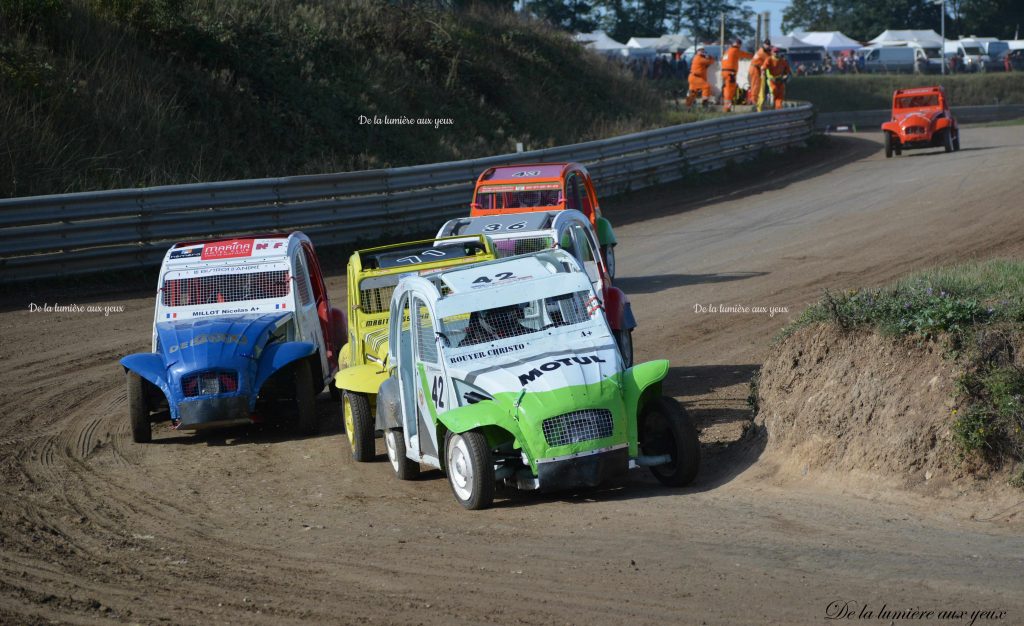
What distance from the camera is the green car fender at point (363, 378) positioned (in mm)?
9828

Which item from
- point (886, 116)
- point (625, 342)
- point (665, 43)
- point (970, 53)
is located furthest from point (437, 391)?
point (970, 53)

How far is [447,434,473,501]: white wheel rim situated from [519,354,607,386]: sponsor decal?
0.62 meters

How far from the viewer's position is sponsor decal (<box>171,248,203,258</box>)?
1207 cm

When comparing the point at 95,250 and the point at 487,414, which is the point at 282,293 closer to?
the point at 487,414

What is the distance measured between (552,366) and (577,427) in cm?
56

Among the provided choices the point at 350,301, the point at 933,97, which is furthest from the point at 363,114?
the point at 350,301

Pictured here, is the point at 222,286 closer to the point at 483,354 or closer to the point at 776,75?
the point at 483,354

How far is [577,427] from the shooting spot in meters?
7.74

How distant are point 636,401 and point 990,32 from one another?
291 ft

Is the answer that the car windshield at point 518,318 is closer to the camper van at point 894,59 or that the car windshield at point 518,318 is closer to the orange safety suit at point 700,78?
the orange safety suit at point 700,78

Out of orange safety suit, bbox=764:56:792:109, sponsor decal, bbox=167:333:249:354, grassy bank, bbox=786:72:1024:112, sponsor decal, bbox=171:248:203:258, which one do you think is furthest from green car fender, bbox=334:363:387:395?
grassy bank, bbox=786:72:1024:112

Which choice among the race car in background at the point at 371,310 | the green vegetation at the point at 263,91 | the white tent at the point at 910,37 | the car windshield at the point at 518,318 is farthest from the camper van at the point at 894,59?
the car windshield at the point at 518,318

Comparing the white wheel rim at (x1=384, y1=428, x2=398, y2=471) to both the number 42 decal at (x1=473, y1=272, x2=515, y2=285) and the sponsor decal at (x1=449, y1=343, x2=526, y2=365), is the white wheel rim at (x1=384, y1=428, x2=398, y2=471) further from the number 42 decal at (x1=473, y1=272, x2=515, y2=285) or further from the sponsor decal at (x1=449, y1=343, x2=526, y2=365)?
the number 42 decal at (x1=473, y1=272, x2=515, y2=285)

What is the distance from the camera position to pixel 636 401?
8.02 m
